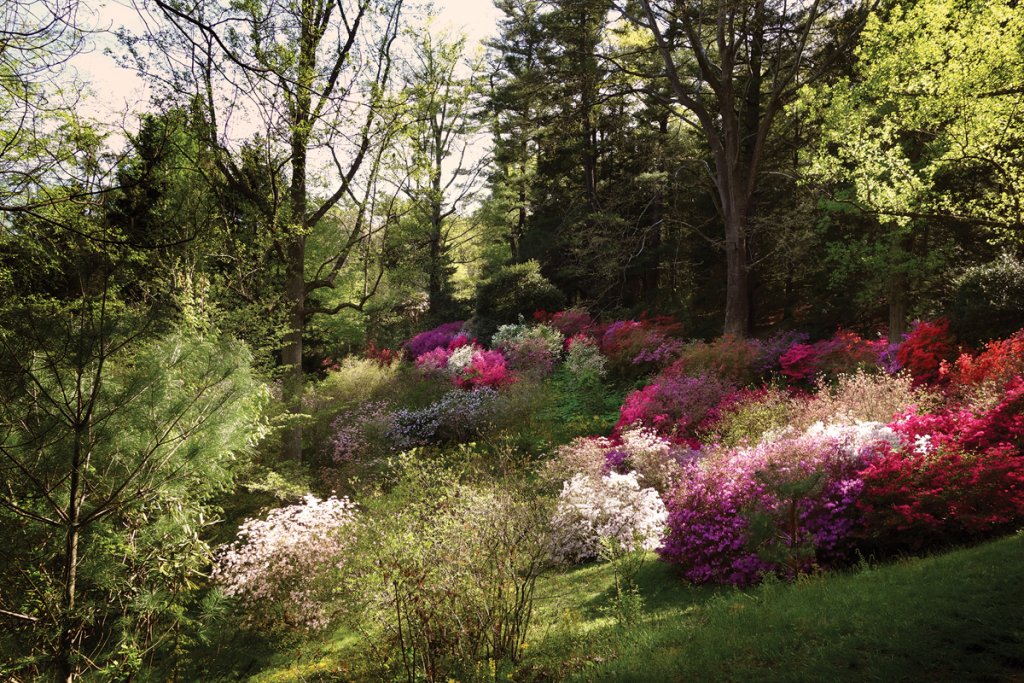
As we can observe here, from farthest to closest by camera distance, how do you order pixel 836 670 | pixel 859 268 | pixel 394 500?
pixel 859 268
pixel 394 500
pixel 836 670

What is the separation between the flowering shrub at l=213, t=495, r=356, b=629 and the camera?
619 centimetres

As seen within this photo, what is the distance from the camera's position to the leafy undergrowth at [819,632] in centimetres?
350

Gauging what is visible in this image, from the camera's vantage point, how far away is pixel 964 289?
9023mm

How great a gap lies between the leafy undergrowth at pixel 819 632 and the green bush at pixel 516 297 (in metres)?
14.3

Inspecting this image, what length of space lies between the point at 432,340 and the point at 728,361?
11.5 m

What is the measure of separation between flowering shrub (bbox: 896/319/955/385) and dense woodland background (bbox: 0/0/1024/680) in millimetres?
268

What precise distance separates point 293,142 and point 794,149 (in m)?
15.0

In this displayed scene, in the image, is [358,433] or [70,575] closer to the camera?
[70,575]

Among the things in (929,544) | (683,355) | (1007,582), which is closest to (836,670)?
(1007,582)

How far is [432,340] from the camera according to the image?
66.9ft

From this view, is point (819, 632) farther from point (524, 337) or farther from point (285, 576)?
point (524, 337)

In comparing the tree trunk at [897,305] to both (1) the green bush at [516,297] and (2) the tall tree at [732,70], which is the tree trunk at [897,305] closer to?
(2) the tall tree at [732,70]

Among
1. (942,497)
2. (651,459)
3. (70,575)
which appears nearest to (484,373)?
(651,459)

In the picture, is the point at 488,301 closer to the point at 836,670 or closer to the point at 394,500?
the point at 394,500
